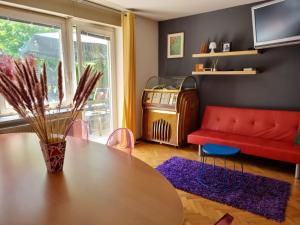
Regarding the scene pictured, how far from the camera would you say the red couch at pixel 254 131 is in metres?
2.78

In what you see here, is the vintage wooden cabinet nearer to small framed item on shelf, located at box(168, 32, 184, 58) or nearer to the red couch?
the red couch

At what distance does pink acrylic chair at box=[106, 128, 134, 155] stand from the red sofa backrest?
210 centimetres

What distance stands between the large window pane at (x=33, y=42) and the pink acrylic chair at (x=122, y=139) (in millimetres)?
985

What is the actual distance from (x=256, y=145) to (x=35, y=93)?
269 cm

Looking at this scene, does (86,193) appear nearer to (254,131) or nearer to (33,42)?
(33,42)

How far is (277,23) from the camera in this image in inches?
108

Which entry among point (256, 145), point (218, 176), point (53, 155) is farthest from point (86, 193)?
point (256, 145)

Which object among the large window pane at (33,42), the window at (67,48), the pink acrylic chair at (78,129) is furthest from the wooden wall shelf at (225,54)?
the pink acrylic chair at (78,129)

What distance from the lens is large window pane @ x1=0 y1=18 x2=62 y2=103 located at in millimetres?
2643

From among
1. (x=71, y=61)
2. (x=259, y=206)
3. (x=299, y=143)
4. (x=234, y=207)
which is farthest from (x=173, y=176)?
(x=71, y=61)

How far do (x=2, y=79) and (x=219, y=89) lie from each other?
341 centimetres

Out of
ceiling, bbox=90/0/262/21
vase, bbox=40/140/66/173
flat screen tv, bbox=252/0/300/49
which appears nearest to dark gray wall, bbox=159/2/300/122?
ceiling, bbox=90/0/262/21

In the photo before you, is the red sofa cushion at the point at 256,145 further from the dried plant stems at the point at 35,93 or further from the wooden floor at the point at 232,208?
the dried plant stems at the point at 35,93

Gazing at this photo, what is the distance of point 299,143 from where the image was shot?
9.46ft
